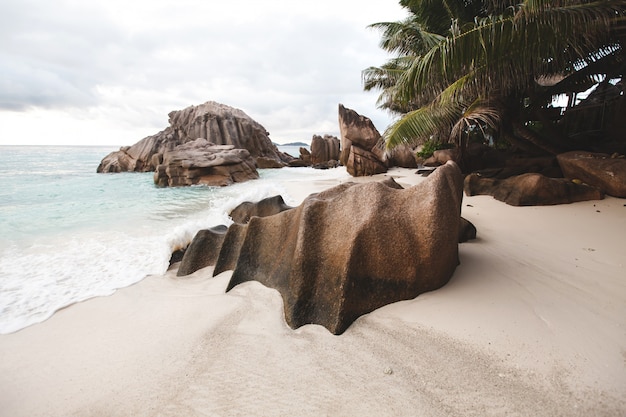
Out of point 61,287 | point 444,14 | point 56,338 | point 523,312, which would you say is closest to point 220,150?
point 444,14

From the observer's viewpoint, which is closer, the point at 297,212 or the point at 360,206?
the point at 360,206

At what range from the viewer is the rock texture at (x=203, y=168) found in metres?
17.5

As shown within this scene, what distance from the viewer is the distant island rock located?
27328 millimetres

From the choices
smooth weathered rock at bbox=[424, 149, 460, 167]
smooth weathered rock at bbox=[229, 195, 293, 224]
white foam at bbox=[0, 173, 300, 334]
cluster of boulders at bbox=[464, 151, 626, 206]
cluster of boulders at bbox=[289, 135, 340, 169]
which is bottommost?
white foam at bbox=[0, 173, 300, 334]

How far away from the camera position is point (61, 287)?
3.80 metres

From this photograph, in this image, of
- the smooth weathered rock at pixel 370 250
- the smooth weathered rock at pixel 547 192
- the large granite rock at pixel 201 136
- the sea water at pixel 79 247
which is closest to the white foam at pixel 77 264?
the sea water at pixel 79 247

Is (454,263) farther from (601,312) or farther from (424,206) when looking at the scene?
(601,312)

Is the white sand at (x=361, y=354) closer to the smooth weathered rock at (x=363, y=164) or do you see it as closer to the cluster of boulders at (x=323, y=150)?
the smooth weathered rock at (x=363, y=164)

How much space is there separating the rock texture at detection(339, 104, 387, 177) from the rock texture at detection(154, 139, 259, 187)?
7156mm

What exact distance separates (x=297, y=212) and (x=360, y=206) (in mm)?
743

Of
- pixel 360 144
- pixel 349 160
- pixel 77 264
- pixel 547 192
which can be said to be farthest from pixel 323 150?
pixel 77 264

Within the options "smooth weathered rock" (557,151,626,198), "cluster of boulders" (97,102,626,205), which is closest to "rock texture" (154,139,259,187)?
"cluster of boulders" (97,102,626,205)

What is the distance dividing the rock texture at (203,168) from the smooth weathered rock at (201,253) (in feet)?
45.0

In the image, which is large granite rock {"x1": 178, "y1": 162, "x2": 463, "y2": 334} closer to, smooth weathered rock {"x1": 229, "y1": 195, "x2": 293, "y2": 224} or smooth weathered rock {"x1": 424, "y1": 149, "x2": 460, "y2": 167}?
smooth weathered rock {"x1": 229, "y1": 195, "x2": 293, "y2": 224}
